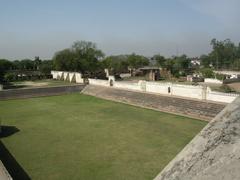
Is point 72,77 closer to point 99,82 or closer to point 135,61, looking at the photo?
point 99,82

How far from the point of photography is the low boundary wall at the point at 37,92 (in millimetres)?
23375

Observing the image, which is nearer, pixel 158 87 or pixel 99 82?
pixel 158 87

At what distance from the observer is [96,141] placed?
1027cm

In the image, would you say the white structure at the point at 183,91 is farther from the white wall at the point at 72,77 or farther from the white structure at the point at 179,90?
the white wall at the point at 72,77

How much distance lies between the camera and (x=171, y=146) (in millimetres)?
9391

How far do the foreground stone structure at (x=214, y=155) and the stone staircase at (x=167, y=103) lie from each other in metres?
12.1

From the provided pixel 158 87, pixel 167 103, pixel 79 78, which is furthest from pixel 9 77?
pixel 167 103

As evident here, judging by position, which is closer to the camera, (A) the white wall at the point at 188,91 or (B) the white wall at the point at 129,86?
(A) the white wall at the point at 188,91

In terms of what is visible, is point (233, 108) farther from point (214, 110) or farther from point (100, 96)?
point (100, 96)

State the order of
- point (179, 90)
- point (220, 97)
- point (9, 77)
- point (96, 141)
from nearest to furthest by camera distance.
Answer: point (96, 141)
point (220, 97)
point (179, 90)
point (9, 77)

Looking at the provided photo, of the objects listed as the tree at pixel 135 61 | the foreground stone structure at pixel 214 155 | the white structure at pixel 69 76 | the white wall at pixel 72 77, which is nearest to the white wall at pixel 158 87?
the white structure at pixel 69 76

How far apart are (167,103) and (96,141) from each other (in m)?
7.19

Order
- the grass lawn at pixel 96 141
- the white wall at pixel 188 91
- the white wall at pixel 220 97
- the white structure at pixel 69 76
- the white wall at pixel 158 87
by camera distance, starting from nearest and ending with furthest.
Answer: the grass lawn at pixel 96 141 → the white wall at pixel 220 97 → the white wall at pixel 188 91 → the white wall at pixel 158 87 → the white structure at pixel 69 76

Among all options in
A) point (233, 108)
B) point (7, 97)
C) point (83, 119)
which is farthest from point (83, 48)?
point (233, 108)
